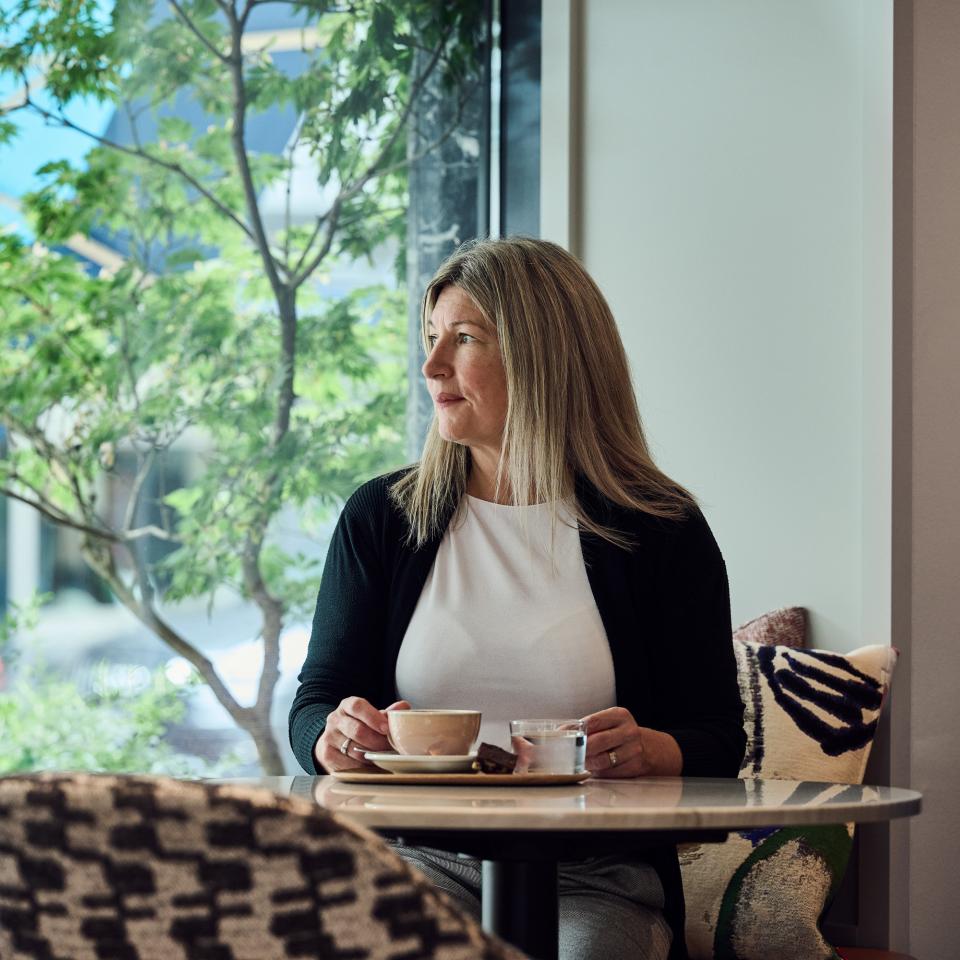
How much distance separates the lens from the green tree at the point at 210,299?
2.80m

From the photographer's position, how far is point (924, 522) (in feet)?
7.56

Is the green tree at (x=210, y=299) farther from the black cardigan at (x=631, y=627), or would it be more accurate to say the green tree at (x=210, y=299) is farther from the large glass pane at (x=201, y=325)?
the black cardigan at (x=631, y=627)

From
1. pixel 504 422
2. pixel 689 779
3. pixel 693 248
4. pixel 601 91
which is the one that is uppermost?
pixel 601 91

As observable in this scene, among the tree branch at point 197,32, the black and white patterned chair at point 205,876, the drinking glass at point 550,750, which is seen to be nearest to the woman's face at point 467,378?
the drinking glass at point 550,750

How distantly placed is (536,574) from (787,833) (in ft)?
2.10

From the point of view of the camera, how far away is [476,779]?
125 cm

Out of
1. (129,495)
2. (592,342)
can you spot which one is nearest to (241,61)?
(129,495)

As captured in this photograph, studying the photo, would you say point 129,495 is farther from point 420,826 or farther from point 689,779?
point 420,826

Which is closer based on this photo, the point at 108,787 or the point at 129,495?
the point at 108,787

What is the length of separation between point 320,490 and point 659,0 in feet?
4.18

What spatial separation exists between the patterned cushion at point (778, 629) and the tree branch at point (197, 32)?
1.67m

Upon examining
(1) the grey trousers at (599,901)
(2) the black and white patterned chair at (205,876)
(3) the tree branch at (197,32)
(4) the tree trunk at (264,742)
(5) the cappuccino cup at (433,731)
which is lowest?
(4) the tree trunk at (264,742)

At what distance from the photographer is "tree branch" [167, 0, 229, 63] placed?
9.61ft

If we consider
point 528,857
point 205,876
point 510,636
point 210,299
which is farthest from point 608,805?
point 210,299
